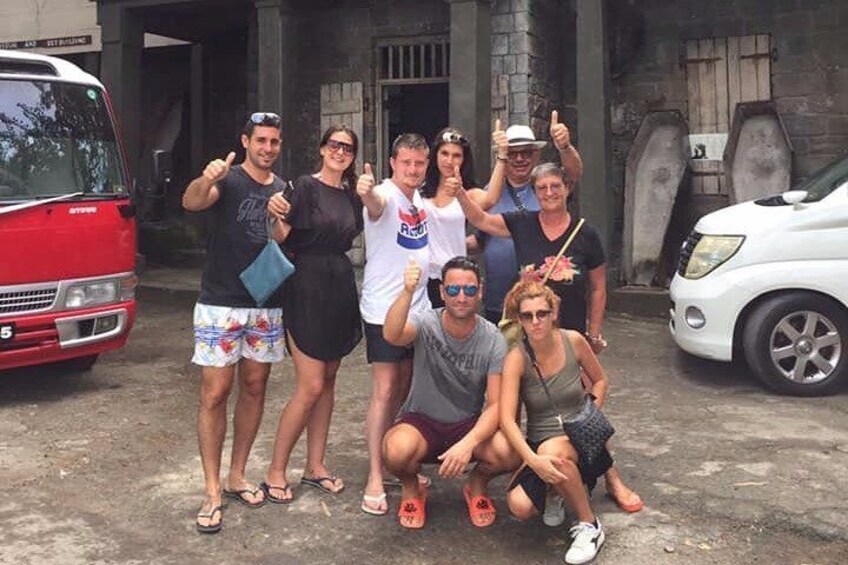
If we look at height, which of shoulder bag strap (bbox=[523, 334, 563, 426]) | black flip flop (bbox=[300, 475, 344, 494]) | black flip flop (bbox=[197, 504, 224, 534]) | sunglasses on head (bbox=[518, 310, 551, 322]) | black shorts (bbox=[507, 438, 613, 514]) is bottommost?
black flip flop (bbox=[197, 504, 224, 534])

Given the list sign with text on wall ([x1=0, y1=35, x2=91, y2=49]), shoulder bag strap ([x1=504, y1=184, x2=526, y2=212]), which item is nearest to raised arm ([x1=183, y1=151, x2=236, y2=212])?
shoulder bag strap ([x1=504, y1=184, x2=526, y2=212])

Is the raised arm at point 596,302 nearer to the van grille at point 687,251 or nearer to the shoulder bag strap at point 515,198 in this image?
the shoulder bag strap at point 515,198

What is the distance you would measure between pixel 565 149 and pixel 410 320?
3.59ft

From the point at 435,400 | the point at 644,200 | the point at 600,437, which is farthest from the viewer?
the point at 644,200

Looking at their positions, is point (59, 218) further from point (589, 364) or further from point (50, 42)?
point (50, 42)

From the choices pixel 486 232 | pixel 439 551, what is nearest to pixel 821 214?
pixel 486 232

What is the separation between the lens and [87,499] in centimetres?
419

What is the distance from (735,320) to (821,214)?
0.89 meters

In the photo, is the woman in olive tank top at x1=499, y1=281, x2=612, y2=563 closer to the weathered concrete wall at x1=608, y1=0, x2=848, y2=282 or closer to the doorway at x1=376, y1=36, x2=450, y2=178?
the weathered concrete wall at x1=608, y1=0, x2=848, y2=282

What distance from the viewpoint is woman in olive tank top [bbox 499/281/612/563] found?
3.38 m

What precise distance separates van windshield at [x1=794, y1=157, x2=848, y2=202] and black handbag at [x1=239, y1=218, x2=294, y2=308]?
12.9 feet

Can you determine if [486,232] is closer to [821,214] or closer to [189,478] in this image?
[189,478]

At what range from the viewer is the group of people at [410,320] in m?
3.56

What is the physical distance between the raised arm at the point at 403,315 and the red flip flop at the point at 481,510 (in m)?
0.75
